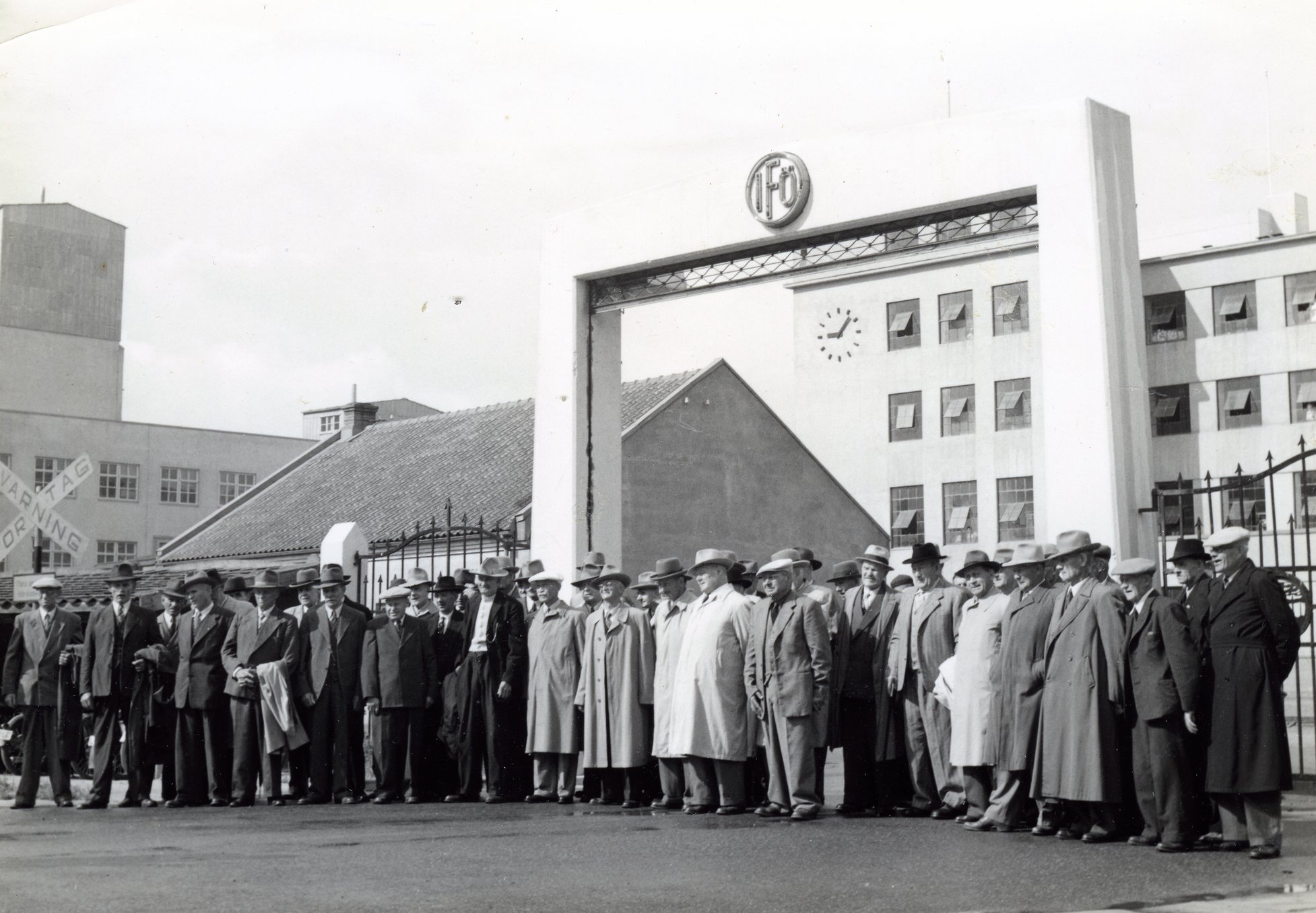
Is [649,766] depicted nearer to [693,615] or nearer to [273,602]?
[693,615]

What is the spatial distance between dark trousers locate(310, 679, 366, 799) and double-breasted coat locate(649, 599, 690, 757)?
2.87 m

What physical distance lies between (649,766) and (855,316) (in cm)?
4750

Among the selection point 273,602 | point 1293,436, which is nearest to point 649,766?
point 273,602

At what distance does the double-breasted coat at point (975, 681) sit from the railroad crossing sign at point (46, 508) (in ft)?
27.2

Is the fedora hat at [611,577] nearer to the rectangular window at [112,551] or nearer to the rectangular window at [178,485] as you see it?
the rectangular window at [178,485]

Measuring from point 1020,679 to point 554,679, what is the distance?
4297mm

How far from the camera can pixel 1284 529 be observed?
1512 inches

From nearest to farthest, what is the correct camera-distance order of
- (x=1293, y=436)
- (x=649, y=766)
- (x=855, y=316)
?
(x=649, y=766), (x=1293, y=436), (x=855, y=316)

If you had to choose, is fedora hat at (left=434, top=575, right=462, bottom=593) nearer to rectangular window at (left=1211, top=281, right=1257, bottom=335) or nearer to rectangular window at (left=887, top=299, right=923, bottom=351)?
rectangular window at (left=1211, top=281, right=1257, bottom=335)

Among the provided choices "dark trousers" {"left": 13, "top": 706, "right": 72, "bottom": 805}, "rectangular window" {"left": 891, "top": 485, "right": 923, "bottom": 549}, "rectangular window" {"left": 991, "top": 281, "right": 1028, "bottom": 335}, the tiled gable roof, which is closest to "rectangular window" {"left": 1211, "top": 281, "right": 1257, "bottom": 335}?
"rectangular window" {"left": 991, "top": 281, "right": 1028, "bottom": 335}

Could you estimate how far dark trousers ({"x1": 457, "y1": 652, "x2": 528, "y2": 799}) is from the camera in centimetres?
1312

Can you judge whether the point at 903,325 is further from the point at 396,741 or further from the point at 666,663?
the point at 666,663

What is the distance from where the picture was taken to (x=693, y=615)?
1192cm

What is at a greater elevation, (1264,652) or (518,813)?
(1264,652)
